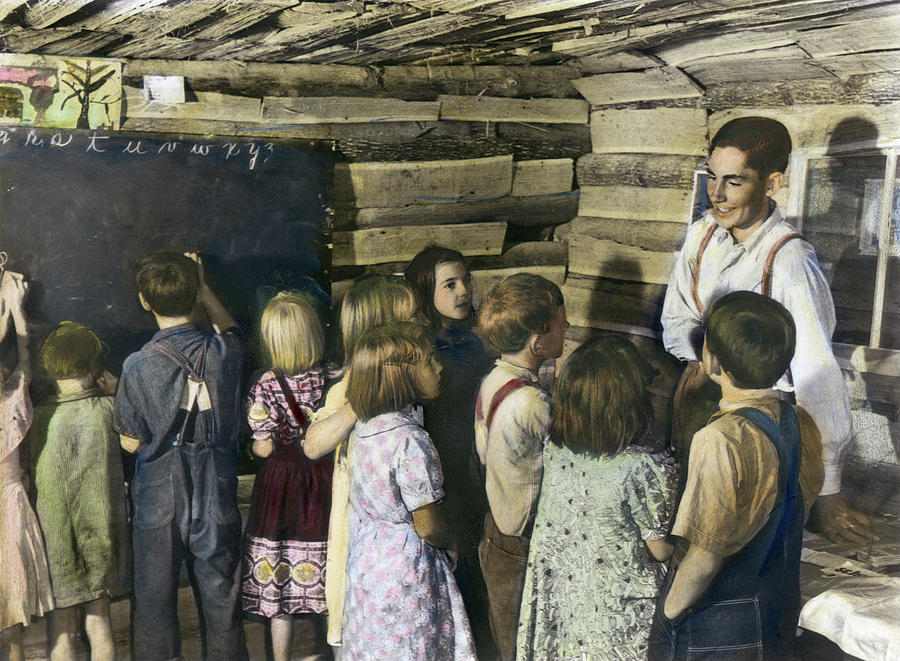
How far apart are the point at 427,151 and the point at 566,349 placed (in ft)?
2.73

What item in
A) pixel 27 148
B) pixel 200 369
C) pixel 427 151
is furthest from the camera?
pixel 427 151

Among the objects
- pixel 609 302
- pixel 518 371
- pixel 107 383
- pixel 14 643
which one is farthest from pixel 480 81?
pixel 14 643

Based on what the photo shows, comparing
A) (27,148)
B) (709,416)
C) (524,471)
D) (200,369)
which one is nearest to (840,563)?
(709,416)

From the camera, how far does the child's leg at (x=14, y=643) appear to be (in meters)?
2.90

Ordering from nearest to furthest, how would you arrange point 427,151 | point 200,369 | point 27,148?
point 27,148 → point 200,369 → point 427,151

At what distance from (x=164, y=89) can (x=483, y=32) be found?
101cm

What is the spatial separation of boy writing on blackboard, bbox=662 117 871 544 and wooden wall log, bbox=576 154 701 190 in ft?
0.34

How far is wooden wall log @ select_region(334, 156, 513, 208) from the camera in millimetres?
3078

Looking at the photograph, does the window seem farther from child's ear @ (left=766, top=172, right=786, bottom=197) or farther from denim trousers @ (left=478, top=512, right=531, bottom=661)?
denim trousers @ (left=478, top=512, right=531, bottom=661)

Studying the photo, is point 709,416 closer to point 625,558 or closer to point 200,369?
point 625,558

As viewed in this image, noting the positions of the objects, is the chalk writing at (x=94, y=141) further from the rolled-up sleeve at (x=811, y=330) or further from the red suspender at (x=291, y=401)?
the rolled-up sleeve at (x=811, y=330)

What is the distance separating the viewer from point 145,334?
114 inches

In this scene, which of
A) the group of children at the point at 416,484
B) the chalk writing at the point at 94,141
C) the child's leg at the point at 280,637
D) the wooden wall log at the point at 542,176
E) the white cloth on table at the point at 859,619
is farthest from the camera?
the wooden wall log at the point at 542,176

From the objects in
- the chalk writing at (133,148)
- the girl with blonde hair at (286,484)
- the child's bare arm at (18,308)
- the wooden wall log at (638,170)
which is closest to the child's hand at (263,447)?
the girl with blonde hair at (286,484)
